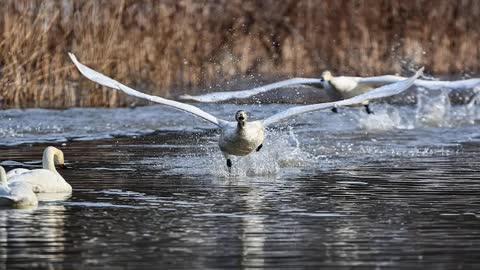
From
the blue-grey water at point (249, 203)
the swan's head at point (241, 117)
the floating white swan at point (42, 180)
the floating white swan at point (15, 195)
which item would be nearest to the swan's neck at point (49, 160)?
the blue-grey water at point (249, 203)

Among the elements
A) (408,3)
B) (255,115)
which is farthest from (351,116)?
(408,3)

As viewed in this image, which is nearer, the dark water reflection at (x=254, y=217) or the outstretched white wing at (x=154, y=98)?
the dark water reflection at (x=254, y=217)

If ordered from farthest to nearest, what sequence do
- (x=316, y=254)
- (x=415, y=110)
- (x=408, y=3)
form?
(x=408, y=3) < (x=415, y=110) < (x=316, y=254)

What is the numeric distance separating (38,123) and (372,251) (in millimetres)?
12953

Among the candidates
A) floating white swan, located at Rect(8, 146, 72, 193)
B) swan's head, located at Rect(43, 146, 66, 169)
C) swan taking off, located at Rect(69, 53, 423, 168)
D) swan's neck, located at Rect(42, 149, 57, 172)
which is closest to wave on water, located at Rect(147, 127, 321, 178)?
swan taking off, located at Rect(69, 53, 423, 168)

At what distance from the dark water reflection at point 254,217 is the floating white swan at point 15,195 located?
3.9 inches

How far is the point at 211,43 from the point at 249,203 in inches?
637

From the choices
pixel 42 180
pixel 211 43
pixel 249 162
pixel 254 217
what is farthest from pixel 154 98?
pixel 211 43

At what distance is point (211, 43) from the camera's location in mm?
27531

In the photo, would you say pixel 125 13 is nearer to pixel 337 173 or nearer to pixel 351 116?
pixel 351 116

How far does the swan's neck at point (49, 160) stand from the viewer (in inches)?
506

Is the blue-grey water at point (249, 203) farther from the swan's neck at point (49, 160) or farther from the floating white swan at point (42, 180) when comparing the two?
the swan's neck at point (49, 160)

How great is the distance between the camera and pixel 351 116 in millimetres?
23672

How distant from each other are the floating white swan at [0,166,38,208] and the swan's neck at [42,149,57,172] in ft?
5.12
